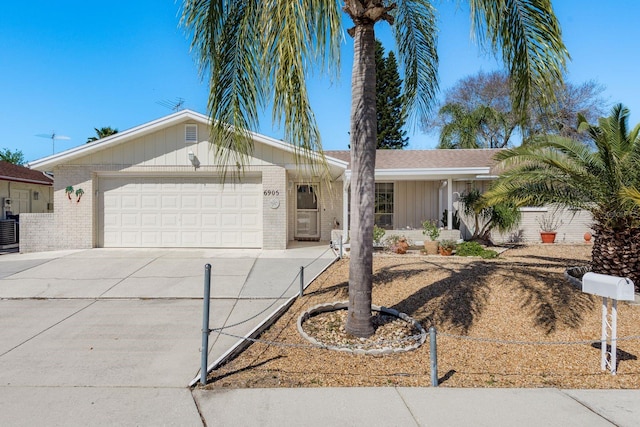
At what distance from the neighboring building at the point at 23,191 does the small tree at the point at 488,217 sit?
18847mm

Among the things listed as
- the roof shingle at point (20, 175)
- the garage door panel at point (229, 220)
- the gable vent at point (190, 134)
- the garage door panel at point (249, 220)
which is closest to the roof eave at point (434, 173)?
the garage door panel at point (249, 220)

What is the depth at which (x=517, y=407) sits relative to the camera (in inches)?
143

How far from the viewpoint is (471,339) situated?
14.4ft

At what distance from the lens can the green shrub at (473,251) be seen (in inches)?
431

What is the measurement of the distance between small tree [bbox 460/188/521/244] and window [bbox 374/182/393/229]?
2680 millimetres

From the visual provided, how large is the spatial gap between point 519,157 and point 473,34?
435 cm

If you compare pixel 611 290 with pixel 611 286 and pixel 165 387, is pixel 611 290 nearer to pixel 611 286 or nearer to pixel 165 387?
pixel 611 286

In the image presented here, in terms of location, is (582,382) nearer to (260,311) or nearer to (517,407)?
(517,407)

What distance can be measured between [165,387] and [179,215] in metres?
9.40

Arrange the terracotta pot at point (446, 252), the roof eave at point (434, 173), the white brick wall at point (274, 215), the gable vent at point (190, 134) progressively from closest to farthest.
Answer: the terracotta pot at point (446, 252) < the white brick wall at point (274, 215) < the gable vent at point (190, 134) < the roof eave at point (434, 173)

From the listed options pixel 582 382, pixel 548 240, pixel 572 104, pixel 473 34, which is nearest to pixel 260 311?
pixel 582 382

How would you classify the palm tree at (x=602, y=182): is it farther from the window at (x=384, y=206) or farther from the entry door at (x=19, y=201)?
the entry door at (x=19, y=201)

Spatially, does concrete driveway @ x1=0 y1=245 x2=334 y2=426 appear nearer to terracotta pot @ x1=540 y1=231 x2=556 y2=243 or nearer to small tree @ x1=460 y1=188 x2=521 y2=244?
small tree @ x1=460 y1=188 x2=521 y2=244

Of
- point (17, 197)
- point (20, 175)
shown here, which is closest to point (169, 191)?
point (17, 197)
